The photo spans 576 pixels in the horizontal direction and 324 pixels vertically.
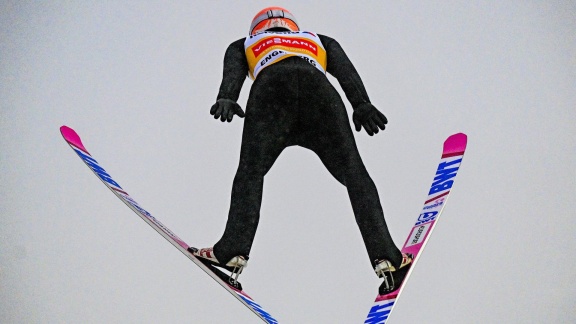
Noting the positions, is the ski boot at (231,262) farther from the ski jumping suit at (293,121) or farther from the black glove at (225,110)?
the black glove at (225,110)

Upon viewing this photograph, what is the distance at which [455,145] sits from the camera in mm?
2670

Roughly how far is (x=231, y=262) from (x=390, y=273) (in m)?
0.45

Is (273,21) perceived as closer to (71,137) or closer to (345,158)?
(345,158)

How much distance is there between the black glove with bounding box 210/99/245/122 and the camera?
2.19 meters

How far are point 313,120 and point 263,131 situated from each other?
0.54ft

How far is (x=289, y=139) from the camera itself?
2.25 metres

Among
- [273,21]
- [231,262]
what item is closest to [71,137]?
[273,21]

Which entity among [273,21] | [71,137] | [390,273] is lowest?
[390,273]

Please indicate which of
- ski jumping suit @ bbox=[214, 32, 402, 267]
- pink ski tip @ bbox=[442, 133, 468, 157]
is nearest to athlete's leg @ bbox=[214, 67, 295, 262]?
ski jumping suit @ bbox=[214, 32, 402, 267]

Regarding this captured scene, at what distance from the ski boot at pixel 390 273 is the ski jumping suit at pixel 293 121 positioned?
0.07ft

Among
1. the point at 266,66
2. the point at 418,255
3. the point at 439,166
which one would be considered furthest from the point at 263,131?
the point at 439,166

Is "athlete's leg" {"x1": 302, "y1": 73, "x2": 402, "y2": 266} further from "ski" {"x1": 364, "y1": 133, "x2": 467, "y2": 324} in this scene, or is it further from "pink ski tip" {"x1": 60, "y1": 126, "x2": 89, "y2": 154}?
"pink ski tip" {"x1": 60, "y1": 126, "x2": 89, "y2": 154}

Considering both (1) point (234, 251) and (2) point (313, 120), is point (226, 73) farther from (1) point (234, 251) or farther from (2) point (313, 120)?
(1) point (234, 251)

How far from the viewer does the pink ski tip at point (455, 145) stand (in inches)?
104
